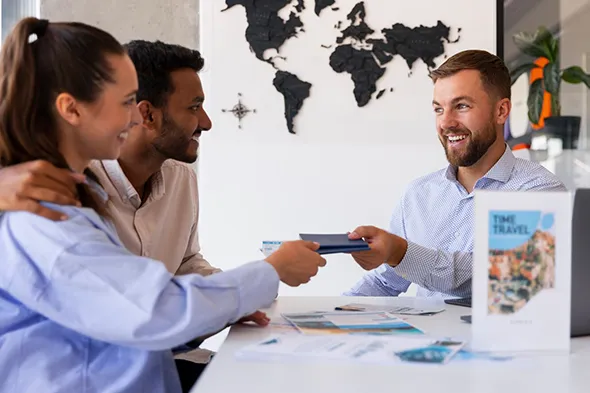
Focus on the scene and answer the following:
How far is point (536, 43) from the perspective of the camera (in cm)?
346

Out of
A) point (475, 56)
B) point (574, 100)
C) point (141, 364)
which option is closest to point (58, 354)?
point (141, 364)

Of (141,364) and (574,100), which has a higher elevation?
(574,100)

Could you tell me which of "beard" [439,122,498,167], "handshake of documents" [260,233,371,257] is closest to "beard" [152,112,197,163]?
"handshake of documents" [260,233,371,257]

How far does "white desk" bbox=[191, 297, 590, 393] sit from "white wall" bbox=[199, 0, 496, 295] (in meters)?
2.17

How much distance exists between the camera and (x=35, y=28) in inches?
51.3

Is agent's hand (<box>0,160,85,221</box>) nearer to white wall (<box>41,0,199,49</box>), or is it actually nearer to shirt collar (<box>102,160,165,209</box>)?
shirt collar (<box>102,160,165,209</box>)

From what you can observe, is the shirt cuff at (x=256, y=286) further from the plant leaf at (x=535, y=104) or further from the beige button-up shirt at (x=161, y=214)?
the plant leaf at (x=535, y=104)

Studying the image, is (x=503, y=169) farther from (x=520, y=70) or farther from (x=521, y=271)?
(x=520, y=70)

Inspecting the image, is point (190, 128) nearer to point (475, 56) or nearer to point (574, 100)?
point (475, 56)

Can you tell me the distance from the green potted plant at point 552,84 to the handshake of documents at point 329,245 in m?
2.02

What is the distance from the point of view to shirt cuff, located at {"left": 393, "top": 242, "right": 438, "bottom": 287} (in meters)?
1.93

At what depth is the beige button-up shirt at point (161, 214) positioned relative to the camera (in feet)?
5.91

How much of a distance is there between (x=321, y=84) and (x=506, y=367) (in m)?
2.43

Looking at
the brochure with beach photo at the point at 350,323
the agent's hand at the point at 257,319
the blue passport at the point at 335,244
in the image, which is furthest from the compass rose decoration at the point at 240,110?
the agent's hand at the point at 257,319
